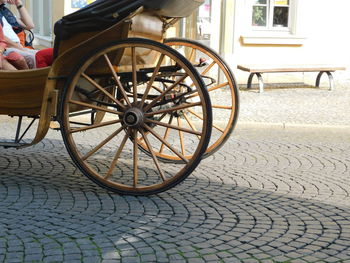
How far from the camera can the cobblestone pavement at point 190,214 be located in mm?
3955

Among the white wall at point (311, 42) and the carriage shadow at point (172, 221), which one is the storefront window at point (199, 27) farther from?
the carriage shadow at point (172, 221)

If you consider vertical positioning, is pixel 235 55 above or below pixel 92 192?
above

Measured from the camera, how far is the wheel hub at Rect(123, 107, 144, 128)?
511 centimetres

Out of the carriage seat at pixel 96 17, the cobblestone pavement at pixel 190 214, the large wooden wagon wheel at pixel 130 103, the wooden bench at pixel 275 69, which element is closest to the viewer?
the cobblestone pavement at pixel 190 214

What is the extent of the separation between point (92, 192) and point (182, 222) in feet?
3.28

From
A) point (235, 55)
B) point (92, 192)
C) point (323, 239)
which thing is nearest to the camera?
point (323, 239)

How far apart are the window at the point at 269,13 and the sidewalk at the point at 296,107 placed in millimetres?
2224

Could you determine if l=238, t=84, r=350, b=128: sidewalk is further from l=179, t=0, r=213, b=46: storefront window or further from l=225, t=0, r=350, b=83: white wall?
l=225, t=0, r=350, b=83: white wall

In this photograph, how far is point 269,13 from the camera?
49.8ft

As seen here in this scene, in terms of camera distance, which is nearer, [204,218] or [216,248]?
[216,248]

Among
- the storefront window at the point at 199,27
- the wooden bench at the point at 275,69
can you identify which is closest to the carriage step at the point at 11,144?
the storefront window at the point at 199,27

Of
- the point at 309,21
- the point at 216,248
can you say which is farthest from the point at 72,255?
the point at 309,21

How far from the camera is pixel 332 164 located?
6.63m

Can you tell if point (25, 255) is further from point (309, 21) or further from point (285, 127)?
point (309, 21)
